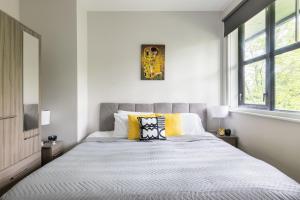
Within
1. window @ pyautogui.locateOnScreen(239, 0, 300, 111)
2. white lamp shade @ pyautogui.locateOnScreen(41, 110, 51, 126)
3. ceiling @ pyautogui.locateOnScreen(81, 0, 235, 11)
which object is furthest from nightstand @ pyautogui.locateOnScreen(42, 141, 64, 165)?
window @ pyautogui.locateOnScreen(239, 0, 300, 111)

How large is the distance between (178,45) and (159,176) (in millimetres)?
2523

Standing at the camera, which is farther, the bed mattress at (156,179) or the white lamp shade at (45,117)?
the white lamp shade at (45,117)

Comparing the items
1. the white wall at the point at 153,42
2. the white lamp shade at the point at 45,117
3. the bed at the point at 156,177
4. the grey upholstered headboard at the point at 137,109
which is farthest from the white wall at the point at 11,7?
the bed at the point at 156,177

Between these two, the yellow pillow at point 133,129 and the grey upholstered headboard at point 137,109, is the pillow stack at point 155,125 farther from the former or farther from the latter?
the grey upholstered headboard at point 137,109

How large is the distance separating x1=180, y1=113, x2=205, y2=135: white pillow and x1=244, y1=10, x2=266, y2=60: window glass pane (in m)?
1.12

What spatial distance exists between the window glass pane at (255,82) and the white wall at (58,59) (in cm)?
238

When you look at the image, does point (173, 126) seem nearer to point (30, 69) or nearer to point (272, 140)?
point (272, 140)

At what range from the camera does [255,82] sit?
9.66ft

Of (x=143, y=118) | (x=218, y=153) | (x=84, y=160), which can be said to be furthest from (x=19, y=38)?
(x=218, y=153)

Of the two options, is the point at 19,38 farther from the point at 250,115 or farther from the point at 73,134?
the point at 250,115

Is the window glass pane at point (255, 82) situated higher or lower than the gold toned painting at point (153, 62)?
lower

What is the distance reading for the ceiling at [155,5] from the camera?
3279 mm

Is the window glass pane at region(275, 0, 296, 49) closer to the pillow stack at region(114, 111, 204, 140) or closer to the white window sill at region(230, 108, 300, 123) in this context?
the white window sill at region(230, 108, 300, 123)

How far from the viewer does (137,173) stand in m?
1.60
